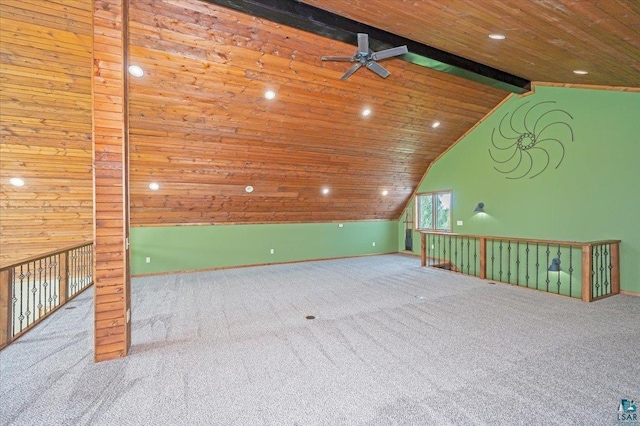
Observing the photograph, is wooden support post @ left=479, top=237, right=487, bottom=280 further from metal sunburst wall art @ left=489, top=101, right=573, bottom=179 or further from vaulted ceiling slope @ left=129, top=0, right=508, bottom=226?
vaulted ceiling slope @ left=129, top=0, right=508, bottom=226

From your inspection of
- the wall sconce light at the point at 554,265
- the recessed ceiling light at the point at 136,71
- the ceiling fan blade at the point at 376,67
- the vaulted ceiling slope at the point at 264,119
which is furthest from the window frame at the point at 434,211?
the recessed ceiling light at the point at 136,71

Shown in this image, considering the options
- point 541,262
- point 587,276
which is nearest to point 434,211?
point 541,262

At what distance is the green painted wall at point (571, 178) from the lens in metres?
4.66

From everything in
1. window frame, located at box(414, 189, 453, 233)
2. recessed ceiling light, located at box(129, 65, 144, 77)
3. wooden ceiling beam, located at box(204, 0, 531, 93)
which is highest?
wooden ceiling beam, located at box(204, 0, 531, 93)

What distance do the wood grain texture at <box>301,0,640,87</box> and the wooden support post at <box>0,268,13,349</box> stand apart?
181 inches

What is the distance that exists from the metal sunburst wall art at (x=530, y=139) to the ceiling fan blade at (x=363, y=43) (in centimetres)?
449

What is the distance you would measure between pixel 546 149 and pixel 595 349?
167 inches

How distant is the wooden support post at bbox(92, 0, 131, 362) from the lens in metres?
2.74

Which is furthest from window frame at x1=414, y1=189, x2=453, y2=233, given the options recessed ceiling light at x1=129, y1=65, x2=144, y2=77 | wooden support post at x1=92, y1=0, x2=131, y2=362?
wooden support post at x1=92, y1=0, x2=131, y2=362

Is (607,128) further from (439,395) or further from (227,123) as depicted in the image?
(227,123)

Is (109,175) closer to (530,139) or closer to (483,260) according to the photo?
(483,260)

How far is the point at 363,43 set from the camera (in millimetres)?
3352

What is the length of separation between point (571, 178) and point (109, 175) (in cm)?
713

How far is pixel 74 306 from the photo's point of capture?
4.32 meters
